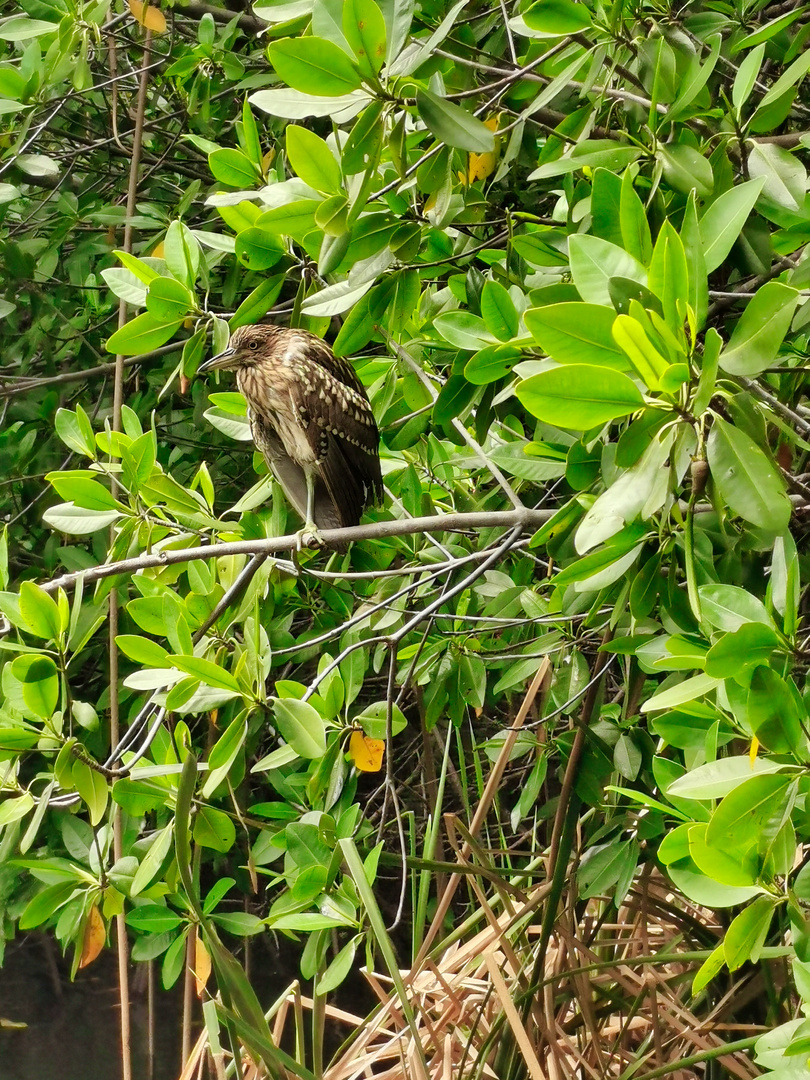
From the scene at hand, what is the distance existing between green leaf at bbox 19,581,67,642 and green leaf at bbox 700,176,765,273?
0.82 m

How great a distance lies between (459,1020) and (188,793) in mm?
735

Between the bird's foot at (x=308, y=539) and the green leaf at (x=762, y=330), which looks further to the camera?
the bird's foot at (x=308, y=539)

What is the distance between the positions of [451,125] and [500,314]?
0.27m

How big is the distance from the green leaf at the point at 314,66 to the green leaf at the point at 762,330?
1.41 ft

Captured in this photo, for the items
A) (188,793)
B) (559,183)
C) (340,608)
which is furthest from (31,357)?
(188,793)

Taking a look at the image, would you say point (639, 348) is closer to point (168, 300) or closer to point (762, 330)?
point (762, 330)

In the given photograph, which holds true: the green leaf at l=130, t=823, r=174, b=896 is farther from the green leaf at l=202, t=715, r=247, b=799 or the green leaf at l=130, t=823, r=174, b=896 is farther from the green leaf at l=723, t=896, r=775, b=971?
the green leaf at l=723, t=896, r=775, b=971

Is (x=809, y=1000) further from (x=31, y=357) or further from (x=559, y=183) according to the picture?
(x=31, y=357)

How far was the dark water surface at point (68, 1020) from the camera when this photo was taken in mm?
3203

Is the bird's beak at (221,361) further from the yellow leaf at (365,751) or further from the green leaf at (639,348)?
the green leaf at (639,348)

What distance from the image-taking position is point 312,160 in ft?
3.35

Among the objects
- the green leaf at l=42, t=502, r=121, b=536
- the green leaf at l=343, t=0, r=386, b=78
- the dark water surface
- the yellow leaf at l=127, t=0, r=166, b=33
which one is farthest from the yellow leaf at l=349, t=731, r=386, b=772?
the dark water surface

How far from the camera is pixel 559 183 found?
149 centimetres

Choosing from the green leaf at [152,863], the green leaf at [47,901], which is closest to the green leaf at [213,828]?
the green leaf at [152,863]
